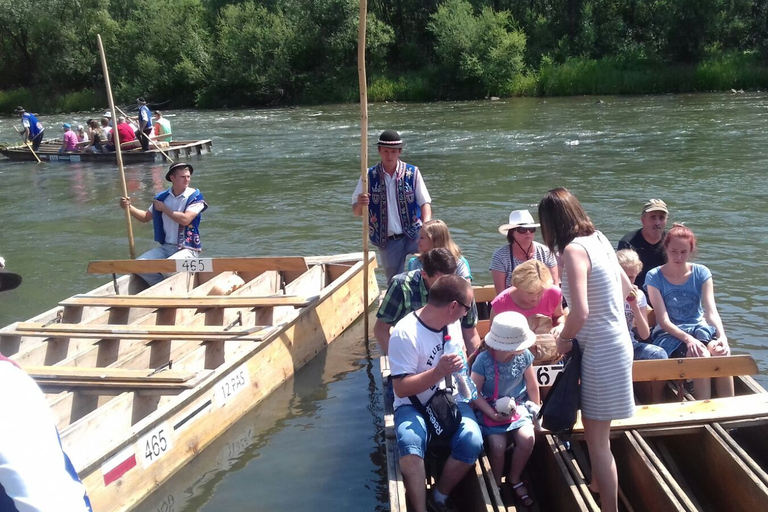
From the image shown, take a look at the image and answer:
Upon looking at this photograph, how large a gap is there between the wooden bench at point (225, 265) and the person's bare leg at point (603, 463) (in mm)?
3954

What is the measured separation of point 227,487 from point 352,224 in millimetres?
8058

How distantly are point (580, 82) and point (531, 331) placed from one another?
3084cm

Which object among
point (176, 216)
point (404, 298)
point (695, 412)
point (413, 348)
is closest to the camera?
point (413, 348)

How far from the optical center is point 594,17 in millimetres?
39688

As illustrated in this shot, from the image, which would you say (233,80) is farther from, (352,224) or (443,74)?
(352,224)

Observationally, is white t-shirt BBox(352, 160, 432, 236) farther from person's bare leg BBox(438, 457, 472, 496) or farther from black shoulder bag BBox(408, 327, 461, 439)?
person's bare leg BBox(438, 457, 472, 496)

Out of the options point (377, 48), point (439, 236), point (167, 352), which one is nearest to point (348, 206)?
point (167, 352)

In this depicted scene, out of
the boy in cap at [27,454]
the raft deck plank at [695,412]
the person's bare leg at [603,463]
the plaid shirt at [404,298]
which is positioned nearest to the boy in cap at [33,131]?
the plaid shirt at [404,298]

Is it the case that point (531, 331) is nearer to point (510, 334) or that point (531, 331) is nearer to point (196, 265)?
point (510, 334)

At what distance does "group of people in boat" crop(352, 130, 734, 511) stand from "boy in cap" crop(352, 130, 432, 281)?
1.16 metres

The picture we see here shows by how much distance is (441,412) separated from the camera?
4.06 m

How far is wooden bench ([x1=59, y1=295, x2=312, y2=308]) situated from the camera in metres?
6.83

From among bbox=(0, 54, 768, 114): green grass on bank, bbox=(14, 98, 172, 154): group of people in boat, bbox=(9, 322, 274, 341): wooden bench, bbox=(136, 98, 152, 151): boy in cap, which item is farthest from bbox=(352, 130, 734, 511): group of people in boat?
bbox=(0, 54, 768, 114): green grass on bank

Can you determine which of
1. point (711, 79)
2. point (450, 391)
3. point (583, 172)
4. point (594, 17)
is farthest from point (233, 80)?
point (450, 391)
